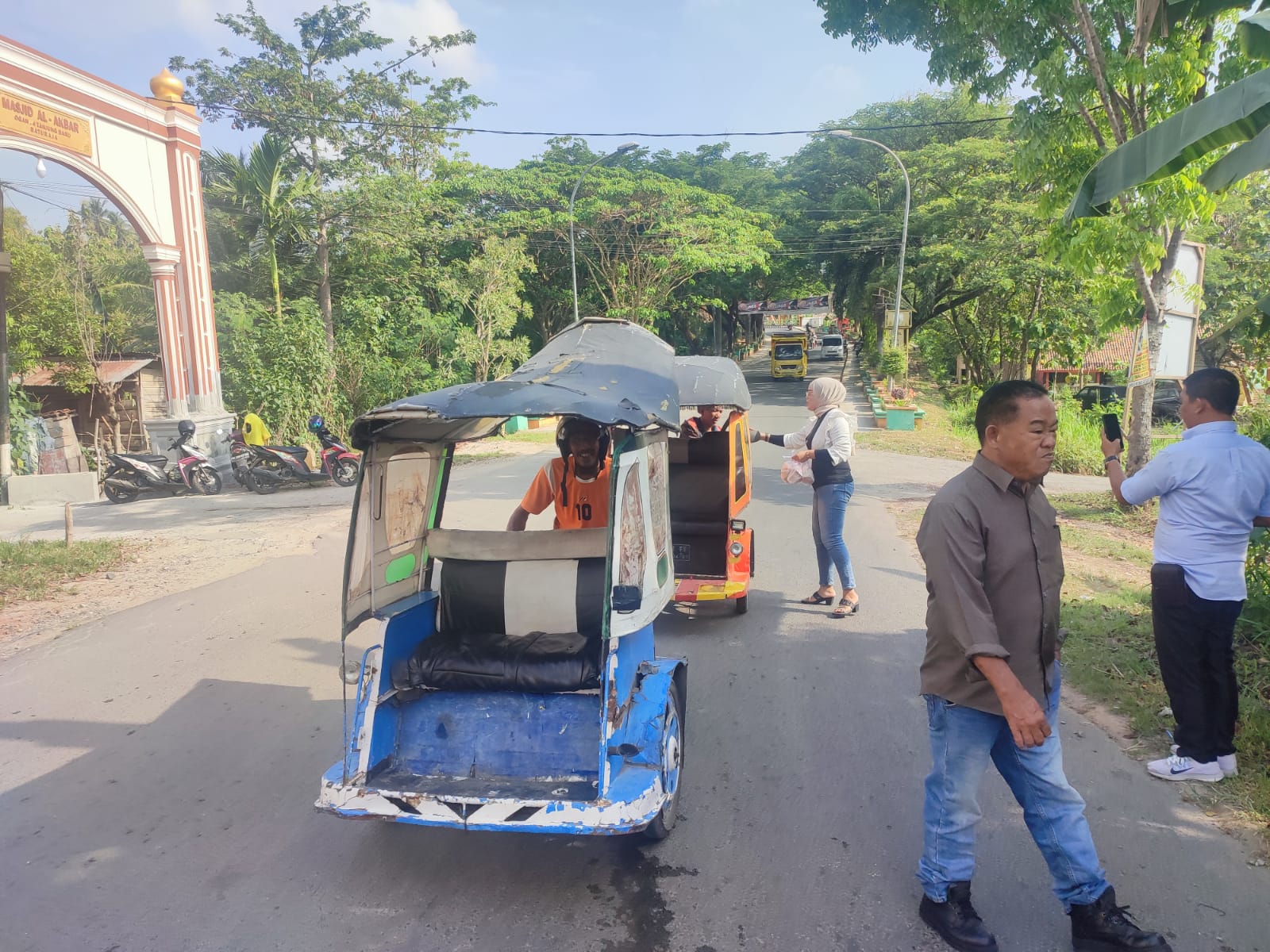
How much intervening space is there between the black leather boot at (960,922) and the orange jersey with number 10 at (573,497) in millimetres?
2338

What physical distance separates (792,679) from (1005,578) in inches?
103

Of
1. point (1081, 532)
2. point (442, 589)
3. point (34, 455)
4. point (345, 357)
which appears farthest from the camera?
point (345, 357)

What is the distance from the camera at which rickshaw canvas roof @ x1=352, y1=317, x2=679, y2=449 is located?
2.97 meters

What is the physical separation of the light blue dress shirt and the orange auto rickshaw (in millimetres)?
2897

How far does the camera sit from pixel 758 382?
35.7 metres

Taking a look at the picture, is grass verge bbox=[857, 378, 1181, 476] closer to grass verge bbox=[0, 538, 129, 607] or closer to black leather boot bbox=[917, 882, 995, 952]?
black leather boot bbox=[917, 882, 995, 952]

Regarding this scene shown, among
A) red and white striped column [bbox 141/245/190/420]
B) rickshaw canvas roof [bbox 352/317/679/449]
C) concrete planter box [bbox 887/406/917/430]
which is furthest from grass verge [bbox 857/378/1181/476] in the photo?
red and white striped column [bbox 141/245/190/420]

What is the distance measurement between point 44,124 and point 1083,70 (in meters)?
14.1

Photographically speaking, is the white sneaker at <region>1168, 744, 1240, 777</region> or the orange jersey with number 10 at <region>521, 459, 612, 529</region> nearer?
the white sneaker at <region>1168, 744, 1240, 777</region>

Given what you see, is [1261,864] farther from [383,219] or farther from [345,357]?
[383,219]

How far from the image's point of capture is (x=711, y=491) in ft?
21.4

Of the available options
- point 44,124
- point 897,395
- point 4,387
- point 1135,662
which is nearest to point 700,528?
point 1135,662

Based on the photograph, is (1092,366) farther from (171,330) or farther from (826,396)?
(171,330)

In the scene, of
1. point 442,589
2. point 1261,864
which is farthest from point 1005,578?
point 442,589
